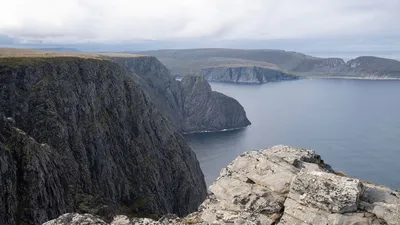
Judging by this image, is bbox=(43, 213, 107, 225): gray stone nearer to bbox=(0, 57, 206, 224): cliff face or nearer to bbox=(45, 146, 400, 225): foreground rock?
bbox=(45, 146, 400, 225): foreground rock

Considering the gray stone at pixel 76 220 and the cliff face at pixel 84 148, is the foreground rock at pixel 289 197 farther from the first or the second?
the cliff face at pixel 84 148

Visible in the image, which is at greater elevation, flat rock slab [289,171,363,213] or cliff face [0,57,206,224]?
flat rock slab [289,171,363,213]

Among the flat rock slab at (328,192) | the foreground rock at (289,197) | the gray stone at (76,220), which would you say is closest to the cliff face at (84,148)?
the gray stone at (76,220)

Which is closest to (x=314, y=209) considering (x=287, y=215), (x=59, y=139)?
(x=287, y=215)

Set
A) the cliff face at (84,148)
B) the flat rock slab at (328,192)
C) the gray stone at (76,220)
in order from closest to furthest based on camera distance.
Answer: the gray stone at (76,220) < the flat rock slab at (328,192) < the cliff face at (84,148)

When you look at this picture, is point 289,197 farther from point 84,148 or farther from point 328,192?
point 84,148

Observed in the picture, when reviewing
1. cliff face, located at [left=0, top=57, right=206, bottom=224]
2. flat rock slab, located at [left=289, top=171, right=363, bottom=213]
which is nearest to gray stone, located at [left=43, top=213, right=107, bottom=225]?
flat rock slab, located at [left=289, top=171, right=363, bottom=213]
